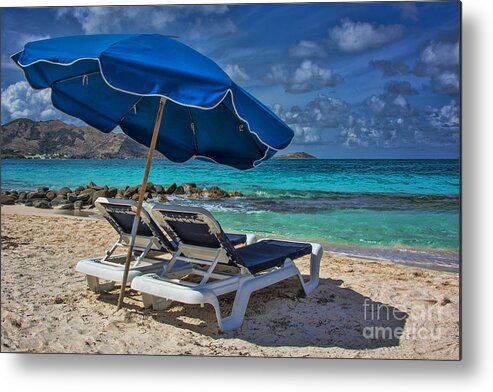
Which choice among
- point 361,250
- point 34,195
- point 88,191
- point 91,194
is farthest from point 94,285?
point 88,191

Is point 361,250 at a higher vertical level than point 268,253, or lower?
lower

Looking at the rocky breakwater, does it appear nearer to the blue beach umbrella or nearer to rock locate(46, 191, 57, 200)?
rock locate(46, 191, 57, 200)

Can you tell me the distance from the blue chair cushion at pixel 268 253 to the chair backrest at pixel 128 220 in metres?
0.69

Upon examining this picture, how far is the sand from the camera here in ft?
13.1

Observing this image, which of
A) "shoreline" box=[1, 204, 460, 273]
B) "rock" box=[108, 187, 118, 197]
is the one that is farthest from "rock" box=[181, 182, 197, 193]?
"shoreline" box=[1, 204, 460, 273]

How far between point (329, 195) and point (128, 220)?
10.8 m

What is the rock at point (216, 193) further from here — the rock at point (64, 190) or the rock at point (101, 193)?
the rock at point (64, 190)

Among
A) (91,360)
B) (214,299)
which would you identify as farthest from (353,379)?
(91,360)

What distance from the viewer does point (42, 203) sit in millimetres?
10234

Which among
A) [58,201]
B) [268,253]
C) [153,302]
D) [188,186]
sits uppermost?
[188,186]

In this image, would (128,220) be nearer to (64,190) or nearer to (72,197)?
(72,197)

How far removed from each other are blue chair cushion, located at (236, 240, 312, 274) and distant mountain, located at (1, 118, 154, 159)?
2797mm

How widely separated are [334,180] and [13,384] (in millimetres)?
10401

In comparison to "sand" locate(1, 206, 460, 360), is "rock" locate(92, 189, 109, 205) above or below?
above
